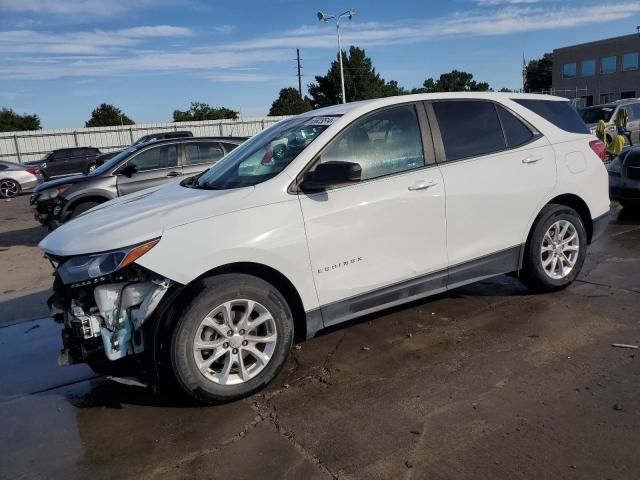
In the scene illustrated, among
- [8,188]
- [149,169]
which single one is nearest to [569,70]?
[8,188]

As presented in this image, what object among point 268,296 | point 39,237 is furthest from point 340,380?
point 39,237

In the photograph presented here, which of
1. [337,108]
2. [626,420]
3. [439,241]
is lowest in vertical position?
[626,420]

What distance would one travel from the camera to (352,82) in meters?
67.4

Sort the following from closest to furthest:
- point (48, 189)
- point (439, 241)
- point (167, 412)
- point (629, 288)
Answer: point (167, 412) < point (439, 241) < point (629, 288) < point (48, 189)

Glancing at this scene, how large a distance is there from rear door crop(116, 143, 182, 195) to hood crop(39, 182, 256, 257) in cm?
566

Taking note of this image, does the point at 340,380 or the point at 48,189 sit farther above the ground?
the point at 48,189

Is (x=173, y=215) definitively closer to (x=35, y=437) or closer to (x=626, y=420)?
(x=35, y=437)

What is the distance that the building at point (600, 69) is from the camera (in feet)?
177

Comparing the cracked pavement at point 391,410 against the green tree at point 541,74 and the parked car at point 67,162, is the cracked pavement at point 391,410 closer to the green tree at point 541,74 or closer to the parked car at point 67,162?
the parked car at point 67,162

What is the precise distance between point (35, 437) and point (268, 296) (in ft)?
5.37

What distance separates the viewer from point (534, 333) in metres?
4.34

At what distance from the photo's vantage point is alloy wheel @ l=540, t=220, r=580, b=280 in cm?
500

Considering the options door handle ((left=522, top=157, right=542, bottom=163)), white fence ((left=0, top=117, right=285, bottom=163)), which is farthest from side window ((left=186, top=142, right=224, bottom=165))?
white fence ((left=0, top=117, right=285, bottom=163))

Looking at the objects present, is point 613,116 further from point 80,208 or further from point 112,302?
point 112,302
